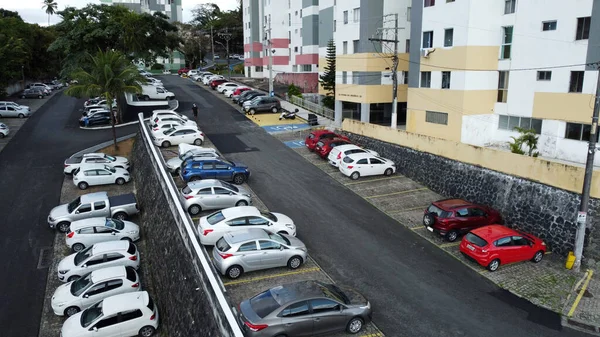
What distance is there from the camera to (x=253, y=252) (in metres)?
15.1

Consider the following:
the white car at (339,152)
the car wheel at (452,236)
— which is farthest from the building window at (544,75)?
the car wheel at (452,236)

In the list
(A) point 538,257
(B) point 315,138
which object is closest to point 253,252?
(A) point 538,257

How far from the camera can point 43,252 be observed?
20.1 meters

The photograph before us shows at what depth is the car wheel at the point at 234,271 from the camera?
1495 centimetres

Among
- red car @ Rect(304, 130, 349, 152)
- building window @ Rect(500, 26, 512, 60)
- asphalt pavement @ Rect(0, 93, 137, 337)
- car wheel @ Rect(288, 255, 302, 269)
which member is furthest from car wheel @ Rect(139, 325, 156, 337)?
building window @ Rect(500, 26, 512, 60)

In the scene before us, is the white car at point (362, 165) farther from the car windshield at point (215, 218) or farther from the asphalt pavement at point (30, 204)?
the asphalt pavement at point (30, 204)

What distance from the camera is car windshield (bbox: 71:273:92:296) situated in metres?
15.6

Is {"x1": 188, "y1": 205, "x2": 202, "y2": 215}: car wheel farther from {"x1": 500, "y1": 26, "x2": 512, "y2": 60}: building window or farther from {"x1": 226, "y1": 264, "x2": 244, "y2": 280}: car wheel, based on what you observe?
{"x1": 500, "y1": 26, "x2": 512, "y2": 60}: building window

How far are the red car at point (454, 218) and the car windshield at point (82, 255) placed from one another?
14318 millimetres

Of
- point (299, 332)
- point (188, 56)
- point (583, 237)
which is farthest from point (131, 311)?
point (188, 56)

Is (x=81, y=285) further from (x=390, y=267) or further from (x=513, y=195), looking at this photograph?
(x=513, y=195)

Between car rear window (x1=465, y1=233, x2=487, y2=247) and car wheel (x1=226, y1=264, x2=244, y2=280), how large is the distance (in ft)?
29.4

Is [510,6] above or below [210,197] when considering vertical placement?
above

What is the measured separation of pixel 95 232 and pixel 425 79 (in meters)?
23.9
